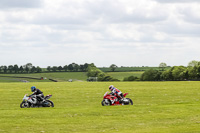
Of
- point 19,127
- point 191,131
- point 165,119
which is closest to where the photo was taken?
point 191,131

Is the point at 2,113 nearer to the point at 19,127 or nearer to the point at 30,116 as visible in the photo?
the point at 30,116

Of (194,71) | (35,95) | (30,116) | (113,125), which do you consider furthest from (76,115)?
(194,71)

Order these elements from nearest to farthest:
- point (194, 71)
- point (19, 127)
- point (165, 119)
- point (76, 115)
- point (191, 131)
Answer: point (191, 131) < point (19, 127) < point (165, 119) < point (76, 115) < point (194, 71)

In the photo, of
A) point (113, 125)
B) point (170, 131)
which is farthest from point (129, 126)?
point (170, 131)

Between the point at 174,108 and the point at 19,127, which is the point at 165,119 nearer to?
the point at 174,108

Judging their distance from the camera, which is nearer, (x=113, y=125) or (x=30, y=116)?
(x=113, y=125)

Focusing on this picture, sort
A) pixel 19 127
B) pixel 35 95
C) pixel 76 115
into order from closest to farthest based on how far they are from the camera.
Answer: pixel 19 127, pixel 76 115, pixel 35 95

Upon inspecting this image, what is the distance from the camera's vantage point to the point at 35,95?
115ft

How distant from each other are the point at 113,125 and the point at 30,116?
6.64 metres

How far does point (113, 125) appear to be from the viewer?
923 inches

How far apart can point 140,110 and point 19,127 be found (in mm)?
10735

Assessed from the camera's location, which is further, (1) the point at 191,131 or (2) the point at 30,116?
(2) the point at 30,116

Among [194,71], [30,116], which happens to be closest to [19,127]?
[30,116]

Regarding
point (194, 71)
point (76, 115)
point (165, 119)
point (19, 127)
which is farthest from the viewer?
point (194, 71)
